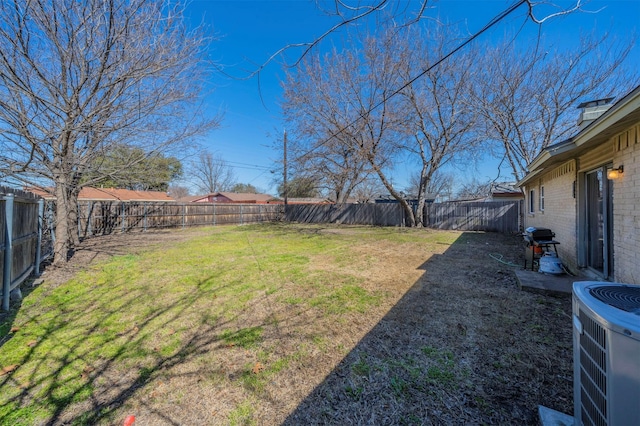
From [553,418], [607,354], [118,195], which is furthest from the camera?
[118,195]

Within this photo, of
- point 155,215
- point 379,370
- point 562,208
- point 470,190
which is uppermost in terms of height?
point 470,190

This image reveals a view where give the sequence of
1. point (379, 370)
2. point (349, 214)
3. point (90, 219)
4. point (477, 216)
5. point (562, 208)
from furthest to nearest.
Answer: point (349, 214) < point (477, 216) < point (90, 219) < point (562, 208) < point (379, 370)

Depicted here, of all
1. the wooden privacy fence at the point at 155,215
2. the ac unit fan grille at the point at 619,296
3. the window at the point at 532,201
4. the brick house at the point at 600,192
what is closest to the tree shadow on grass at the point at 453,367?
the ac unit fan grille at the point at 619,296

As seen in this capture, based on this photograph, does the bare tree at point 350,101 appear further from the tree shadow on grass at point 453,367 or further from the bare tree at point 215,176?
the bare tree at point 215,176

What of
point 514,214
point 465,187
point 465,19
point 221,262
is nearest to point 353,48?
point 465,19

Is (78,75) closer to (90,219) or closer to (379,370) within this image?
(379,370)

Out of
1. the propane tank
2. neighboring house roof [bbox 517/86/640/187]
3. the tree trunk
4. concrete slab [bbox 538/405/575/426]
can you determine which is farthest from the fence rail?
the propane tank

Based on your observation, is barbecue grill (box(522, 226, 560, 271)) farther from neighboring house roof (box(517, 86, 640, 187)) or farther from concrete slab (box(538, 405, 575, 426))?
concrete slab (box(538, 405, 575, 426))

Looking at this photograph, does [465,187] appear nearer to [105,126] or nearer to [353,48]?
[353,48]

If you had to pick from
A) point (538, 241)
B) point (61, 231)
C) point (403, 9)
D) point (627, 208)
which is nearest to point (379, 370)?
point (403, 9)

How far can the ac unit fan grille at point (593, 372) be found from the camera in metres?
1.11

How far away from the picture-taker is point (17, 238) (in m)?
3.89

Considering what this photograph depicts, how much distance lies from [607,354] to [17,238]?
20.0 feet

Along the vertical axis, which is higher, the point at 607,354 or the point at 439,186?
the point at 439,186
